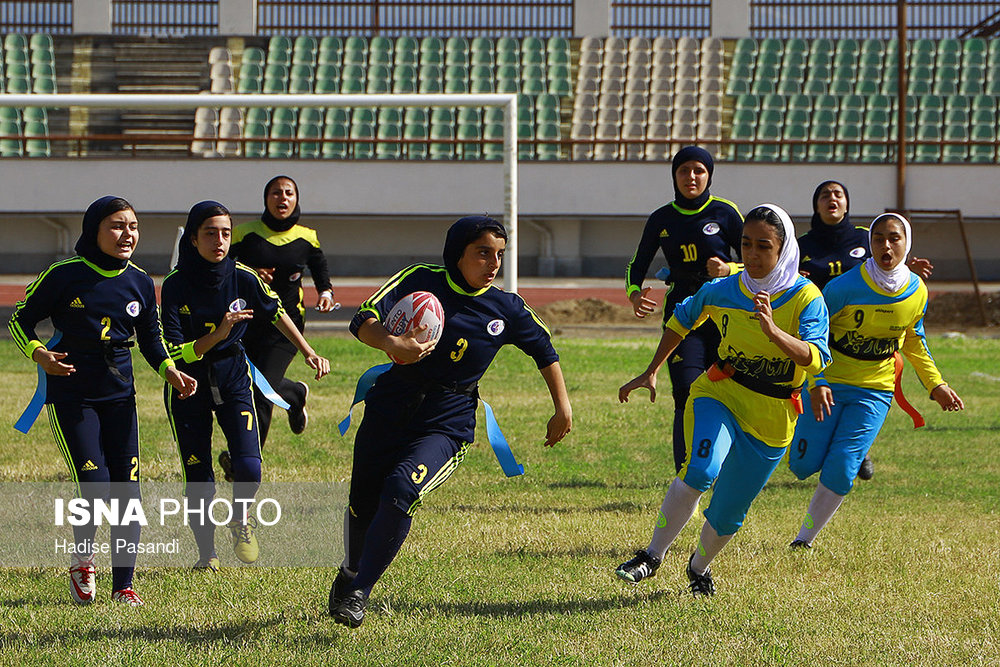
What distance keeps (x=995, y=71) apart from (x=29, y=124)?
91.5 feet

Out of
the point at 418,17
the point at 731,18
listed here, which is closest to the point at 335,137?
the point at 418,17

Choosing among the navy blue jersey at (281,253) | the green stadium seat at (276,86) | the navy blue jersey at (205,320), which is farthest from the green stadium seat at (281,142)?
the navy blue jersey at (205,320)

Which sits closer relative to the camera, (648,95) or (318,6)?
(648,95)

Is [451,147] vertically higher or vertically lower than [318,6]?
lower

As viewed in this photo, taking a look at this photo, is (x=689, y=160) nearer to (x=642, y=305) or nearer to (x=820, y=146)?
(x=642, y=305)

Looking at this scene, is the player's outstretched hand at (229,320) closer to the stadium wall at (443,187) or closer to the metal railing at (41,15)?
the stadium wall at (443,187)

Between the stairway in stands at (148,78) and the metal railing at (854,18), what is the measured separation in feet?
57.4

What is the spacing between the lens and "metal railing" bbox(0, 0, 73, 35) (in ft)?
128

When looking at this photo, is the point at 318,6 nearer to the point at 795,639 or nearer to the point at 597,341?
the point at 597,341

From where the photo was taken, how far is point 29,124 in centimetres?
3419

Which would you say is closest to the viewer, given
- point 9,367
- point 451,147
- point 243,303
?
point 243,303

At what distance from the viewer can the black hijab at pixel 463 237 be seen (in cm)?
549

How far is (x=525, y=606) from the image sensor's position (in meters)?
6.12

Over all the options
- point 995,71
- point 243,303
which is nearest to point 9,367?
point 243,303
